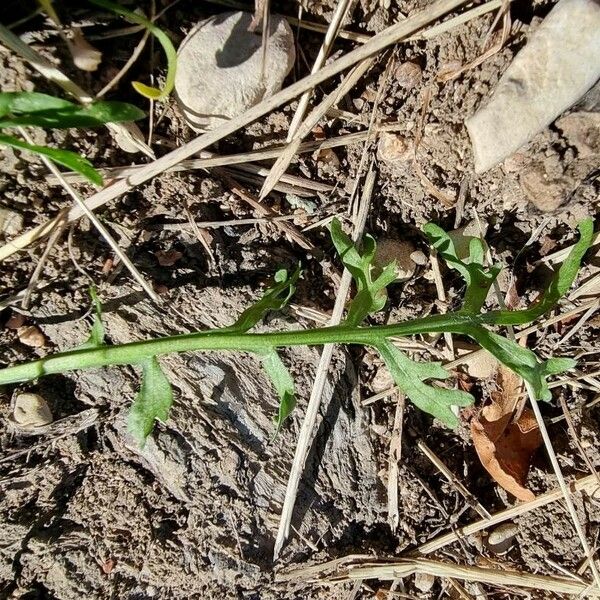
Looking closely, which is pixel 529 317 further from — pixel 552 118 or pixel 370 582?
pixel 370 582

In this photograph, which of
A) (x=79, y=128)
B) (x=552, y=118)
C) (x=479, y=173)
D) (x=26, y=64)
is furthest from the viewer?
(x=479, y=173)

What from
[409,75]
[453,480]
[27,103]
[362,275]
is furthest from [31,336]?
[453,480]

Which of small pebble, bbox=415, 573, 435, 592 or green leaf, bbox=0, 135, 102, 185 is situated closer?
green leaf, bbox=0, 135, 102, 185

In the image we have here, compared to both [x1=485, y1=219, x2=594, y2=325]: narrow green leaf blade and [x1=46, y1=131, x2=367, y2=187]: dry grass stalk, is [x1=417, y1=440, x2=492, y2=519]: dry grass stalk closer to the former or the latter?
[x1=485, y1=219, x2=594, y2=325]: narrow green leaf blade

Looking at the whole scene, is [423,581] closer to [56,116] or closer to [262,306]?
[262,306]

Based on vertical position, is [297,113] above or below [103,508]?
above

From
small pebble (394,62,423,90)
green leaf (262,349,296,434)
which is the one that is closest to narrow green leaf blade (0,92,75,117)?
green leaf (262,349,296,434)

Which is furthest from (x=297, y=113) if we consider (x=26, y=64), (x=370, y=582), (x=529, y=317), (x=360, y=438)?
(x=370, y=582)
